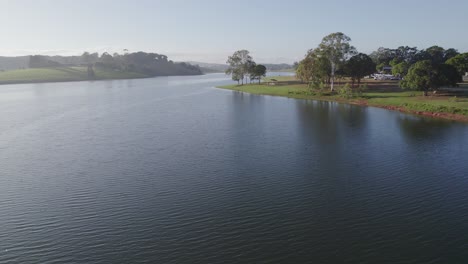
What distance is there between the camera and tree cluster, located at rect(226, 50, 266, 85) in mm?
158125

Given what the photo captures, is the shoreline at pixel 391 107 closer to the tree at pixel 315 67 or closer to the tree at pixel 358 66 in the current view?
the tree at pixel 315 67

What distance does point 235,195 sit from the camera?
104 ft

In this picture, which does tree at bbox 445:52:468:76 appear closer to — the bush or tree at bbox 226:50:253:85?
the bush

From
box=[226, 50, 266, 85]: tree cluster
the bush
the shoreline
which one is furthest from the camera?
box=[226, 50, 266, 85]: tree cluster

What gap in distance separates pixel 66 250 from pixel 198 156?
22.0 m

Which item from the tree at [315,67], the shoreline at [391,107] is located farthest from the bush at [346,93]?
the tree at [315,67]

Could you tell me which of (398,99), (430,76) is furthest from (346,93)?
(430,76)

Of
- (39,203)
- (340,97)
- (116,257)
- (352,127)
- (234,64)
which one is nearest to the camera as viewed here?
(116,257)

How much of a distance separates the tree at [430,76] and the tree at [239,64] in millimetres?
81102

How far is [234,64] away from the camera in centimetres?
16212

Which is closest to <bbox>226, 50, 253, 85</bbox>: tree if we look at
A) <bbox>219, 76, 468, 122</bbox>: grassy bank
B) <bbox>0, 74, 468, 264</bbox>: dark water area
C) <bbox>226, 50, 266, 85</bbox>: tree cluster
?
<bbox>226, 50, 266, 85</bbox>: tree cluster

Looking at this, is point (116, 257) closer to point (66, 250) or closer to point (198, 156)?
point (66, 250)

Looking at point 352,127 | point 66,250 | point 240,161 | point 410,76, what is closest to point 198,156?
point 240,161

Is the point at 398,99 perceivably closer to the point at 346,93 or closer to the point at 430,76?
the point at 430,76
